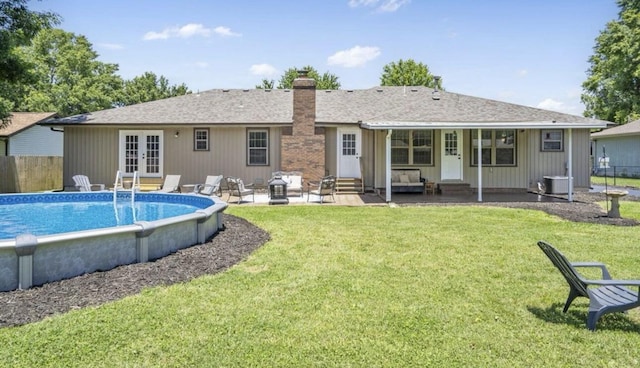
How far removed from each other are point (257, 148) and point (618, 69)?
30.6 metres

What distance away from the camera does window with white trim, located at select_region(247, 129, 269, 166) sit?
674 inches

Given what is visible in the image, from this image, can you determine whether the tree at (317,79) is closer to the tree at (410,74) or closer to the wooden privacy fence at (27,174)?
the tree at (410,74)

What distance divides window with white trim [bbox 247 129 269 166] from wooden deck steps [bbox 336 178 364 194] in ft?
9.84

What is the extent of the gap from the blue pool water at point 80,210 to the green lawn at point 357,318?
4.39 meters

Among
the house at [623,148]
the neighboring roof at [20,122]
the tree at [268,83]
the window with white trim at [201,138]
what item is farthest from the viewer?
the tree at [268,83]

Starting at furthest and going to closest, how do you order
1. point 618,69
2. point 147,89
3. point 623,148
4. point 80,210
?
point 147,89
point 618,69
point 623,148
point 80,210

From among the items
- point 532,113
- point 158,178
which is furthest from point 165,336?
point 532,113

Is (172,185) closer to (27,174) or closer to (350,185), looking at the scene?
(350,185)

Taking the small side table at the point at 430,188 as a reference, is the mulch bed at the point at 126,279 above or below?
below

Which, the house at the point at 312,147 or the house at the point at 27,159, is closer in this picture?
the house at the point at 312,147

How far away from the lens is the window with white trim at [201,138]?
1719cm

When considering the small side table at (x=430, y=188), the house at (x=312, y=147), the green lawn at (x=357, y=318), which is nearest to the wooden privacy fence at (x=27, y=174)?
the house at (x=312, y=147)

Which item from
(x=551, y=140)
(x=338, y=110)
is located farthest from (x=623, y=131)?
(x=338, y=110)

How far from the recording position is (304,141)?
54.4 feet
